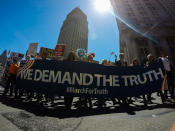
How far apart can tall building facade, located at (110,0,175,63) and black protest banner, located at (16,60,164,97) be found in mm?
19163

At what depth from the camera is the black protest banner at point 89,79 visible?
292 cm

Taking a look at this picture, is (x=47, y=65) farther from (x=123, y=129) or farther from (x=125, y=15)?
(x=125, y=15)

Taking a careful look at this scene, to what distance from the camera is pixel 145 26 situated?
2527 cm

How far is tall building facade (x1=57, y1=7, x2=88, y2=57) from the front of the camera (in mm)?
69000

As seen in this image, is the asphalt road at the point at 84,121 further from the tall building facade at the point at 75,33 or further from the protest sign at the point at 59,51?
the tall building facade at the point at 75,33

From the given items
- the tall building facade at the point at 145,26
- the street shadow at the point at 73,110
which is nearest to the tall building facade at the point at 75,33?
the tall building facade at the point at 145,26

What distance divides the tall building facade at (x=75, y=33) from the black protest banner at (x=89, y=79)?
64.6 metres

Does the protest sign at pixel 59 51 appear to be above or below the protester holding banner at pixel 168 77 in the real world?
above

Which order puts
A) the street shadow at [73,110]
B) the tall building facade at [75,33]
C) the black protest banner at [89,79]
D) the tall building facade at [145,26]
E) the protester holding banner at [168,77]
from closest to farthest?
the street shadow at [73,110] → the black protest banner at [89,79] → the protester holding banner at [168,77] → the tall building facade at [145,26] → the tall building facade at [75,33]

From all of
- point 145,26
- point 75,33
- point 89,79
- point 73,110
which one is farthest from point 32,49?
point 75,33

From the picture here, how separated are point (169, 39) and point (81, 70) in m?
31.3

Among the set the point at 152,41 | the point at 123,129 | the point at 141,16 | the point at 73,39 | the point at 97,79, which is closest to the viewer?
the point at 123,129

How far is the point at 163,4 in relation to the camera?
3234cm

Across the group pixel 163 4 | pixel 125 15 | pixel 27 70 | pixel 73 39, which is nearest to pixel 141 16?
pixel 125 15
